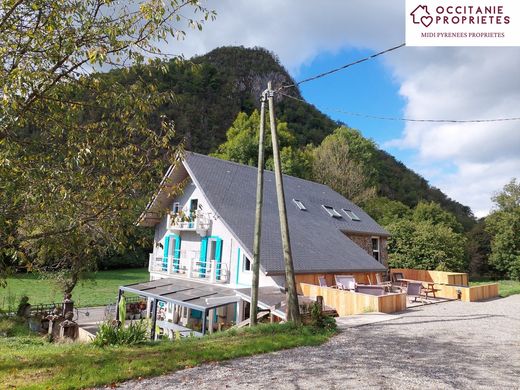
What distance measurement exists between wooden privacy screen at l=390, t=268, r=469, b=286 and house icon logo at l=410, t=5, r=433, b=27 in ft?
64.0

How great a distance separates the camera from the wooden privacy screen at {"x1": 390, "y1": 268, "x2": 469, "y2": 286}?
25219mm

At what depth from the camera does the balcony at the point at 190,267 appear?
1808 centimetres

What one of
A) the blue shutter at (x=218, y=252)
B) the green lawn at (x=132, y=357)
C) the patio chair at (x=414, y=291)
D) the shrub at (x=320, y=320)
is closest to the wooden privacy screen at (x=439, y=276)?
the patio chair at (x=414, y=291)

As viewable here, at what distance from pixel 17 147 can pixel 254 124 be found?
46466 mm

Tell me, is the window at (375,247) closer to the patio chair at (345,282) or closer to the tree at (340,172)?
the patio chair at (345,282)

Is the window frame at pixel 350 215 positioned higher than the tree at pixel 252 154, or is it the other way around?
the tree at pixel 252 154

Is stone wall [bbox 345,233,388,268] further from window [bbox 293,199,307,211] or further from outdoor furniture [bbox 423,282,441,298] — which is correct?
outdoor furniture [bbox 423,282,441,298]

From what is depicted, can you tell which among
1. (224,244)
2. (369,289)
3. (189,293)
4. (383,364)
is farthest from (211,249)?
(383,364)

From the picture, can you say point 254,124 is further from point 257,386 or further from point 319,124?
point 257,386

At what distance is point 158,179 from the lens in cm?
695

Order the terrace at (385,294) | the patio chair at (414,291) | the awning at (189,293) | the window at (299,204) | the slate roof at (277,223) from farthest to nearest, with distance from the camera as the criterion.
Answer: the window at (299,204) → the patio chair at (414,291) → the slate roof at (277,223) → the awning at (189,293) → the terrace at (385,294)

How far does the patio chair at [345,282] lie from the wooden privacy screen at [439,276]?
10.7 m

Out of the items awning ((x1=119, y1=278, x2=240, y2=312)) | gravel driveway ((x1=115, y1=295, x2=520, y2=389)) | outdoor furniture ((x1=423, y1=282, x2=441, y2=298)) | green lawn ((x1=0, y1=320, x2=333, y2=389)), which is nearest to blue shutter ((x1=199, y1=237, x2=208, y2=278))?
awning ((x1=119, y1=278, x2=240, y2=312))

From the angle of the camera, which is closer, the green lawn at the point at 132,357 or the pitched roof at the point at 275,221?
the green lawn at the point at 132,357
